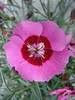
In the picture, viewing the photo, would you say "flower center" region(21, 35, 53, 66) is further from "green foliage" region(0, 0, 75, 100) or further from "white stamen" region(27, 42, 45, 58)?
"green foliage" region(0, 0, 75, 100)

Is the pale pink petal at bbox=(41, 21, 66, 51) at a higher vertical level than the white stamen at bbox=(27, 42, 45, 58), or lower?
higher

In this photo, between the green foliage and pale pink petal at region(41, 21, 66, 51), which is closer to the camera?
pale pink petal at region(41, 21, 66, 51)

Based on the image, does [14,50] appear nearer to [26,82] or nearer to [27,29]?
[27,29]

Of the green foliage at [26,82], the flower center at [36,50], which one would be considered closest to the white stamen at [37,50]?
the flower center at [36,50]

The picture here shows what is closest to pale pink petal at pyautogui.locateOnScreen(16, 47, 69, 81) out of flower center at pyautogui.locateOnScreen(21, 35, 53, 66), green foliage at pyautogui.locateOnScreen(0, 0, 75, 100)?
flower center at pyautogui.locateOnScreen(21, 35, 53, 66)

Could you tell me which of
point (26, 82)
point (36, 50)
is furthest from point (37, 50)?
point (26, 82)

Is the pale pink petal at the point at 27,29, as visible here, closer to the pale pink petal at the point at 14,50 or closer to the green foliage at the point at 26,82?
the pale pink petal at the point at 14,50

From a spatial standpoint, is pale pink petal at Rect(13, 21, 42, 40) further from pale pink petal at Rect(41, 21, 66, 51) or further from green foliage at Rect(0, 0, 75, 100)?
green foliage at Rect(0, 0, 75, 100)
